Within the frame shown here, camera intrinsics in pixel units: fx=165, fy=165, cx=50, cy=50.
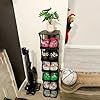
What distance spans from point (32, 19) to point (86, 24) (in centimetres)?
107

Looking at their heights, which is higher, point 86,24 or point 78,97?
point 86,24

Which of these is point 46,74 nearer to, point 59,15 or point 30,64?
point 30,64

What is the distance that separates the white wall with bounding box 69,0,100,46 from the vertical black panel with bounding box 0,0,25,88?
3.15 feet

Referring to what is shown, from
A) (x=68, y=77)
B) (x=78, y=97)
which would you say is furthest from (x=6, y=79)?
(x=78, y=97)

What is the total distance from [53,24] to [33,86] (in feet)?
3.79

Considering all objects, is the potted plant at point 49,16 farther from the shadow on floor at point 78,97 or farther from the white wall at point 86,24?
the shadow on floor at point 78,97

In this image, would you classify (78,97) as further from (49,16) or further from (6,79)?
(49,16)

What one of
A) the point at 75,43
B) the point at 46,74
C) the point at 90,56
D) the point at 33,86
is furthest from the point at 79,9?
the point at 33,86

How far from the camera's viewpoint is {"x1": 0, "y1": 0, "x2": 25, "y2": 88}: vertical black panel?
7.38 ft

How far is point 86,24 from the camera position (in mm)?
3043

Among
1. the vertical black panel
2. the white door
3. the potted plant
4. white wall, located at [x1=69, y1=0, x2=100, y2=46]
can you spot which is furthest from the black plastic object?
white wall, located at [x1=69, y1=0, x2=100, y2=46]

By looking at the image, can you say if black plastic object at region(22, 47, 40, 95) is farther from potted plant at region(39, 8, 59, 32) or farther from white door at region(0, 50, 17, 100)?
potted plant at region(39, 8, 59, 32)

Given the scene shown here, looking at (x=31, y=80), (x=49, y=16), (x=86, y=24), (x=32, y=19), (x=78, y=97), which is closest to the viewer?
(x=49, y=16)

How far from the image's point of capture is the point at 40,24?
8.38 ft
